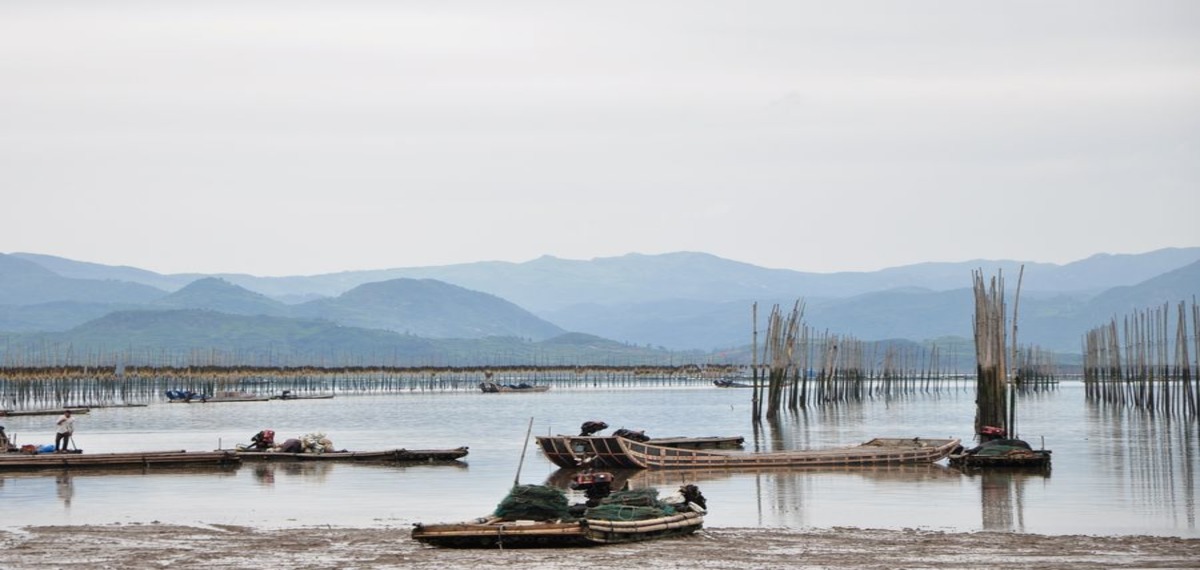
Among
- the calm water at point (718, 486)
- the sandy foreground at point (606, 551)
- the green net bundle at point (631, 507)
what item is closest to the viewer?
the sandy foreground at point (606, 551)

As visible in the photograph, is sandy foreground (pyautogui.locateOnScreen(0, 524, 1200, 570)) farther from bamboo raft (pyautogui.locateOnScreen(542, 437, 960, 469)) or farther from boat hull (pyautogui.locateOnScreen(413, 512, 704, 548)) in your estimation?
bamboo raft (pyautogui.locateOnScreen(542, 437, 960, 469))

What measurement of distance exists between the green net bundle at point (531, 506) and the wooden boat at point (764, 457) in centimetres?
1536

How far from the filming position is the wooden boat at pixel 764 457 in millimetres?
40250

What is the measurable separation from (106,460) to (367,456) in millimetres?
6561

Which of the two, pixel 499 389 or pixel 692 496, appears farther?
pixel 499 389

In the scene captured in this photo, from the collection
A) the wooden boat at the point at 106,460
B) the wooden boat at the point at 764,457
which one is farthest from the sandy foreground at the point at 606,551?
the wooden boat at the point at 764,457

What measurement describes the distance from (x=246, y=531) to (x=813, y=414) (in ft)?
170

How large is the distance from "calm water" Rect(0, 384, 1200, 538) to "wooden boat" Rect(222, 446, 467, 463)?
0.62m

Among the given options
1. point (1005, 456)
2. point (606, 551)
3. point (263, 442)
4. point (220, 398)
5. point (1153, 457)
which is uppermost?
point (220, 398)

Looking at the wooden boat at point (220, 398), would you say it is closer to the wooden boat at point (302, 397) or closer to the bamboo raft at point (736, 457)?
the wooden boat at point (302, 397)

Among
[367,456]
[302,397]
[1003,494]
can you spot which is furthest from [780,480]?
[302,397]

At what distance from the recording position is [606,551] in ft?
77.7

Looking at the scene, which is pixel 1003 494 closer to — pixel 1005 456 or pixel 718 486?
pixel 1005 456

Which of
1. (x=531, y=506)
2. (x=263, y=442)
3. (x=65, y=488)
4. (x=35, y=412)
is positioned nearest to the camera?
(x=531, y=506)
